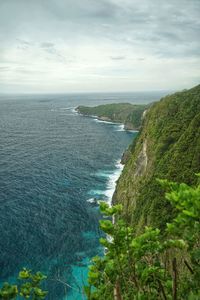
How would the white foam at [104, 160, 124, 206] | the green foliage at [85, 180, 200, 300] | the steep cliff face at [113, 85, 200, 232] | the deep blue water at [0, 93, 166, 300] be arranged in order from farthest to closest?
the white foam at [104, 160, 124, 206] < the deep blue water at [0, 93, 166, 300] < the steep cliff face at [113, 85, 200, 232] < the green foliage at [85, 180, 200, 300]

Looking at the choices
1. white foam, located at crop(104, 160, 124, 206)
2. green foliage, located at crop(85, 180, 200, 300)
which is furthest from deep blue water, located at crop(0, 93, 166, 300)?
green foliage, located at crop(85, 180, 200, 300)

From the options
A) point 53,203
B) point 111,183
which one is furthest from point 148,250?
point 111,183

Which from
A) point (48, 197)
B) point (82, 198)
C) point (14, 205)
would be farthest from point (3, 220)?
point (82, 198)

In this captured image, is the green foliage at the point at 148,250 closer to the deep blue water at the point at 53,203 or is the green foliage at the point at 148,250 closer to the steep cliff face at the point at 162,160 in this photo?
the deep blue water at the point at 53,203

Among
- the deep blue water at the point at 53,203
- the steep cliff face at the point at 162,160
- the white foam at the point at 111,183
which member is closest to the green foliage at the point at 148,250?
the deep blue water at the point at 53,203

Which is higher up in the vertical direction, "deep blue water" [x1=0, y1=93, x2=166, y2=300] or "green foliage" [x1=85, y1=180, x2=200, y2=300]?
"green foliage" [x1=85, y1=180, x2=200, y2=300]

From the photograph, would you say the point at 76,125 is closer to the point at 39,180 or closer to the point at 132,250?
the point at 39,180

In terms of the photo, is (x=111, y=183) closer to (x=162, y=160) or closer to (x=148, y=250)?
(x=162, y=160)

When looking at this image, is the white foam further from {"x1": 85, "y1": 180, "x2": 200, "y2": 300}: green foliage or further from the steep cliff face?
{"x1": 85, "y1": 180, "x2": 200, "y2": 300}: green foliage
